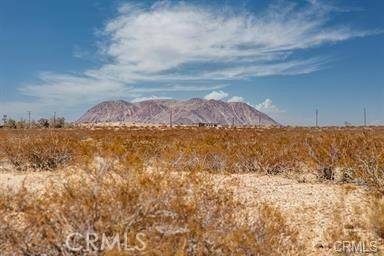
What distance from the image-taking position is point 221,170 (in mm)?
12930

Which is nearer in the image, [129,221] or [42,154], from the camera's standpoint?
[129,221]

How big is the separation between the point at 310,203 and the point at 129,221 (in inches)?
206

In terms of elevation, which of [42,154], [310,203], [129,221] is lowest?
[310,203]

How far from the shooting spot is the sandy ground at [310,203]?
251 inches

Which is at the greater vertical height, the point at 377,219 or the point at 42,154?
the point at 42,154

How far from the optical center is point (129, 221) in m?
4.06

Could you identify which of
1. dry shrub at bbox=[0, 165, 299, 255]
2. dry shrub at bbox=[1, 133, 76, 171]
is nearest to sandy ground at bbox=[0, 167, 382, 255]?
dry shrub at bbox=[0, 165, 299, 255]

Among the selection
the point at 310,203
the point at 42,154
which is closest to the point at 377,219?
the point at 310,203

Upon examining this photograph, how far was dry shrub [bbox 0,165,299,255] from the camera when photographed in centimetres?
404

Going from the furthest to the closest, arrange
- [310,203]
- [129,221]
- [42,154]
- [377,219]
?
1. [42,154]
2. [310,203]
3. [377,219]
4. [129,221]

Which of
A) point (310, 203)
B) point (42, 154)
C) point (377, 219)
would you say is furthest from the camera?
point (42, 154)

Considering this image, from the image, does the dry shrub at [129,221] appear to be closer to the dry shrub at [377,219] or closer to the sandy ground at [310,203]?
the sandy ground at [310,203]

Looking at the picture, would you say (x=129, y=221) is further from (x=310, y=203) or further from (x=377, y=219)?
(x=310, y=203)

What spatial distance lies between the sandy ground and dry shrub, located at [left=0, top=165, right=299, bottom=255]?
0.73m
